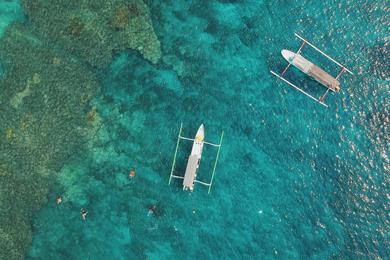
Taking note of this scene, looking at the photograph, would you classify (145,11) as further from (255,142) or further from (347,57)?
(347,57)

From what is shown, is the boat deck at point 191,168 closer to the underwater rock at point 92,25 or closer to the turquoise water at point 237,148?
the turquoise water at point 237,148

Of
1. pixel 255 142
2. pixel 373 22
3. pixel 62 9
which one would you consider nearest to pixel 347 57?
pixel 373 22

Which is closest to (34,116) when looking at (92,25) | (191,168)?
(92,25)

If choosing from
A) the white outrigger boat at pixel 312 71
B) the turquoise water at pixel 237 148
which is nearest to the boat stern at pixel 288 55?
the white outrigger boat at pixel 312 71

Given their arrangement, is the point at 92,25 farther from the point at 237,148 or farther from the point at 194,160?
the point at 237,148

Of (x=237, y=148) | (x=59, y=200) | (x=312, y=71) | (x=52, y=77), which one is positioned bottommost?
(x=59, y=200)

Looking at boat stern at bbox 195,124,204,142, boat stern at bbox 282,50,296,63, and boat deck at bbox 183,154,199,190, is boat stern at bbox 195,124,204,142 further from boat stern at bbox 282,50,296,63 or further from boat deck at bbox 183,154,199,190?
boat stern at bbox 282,50,296,63
